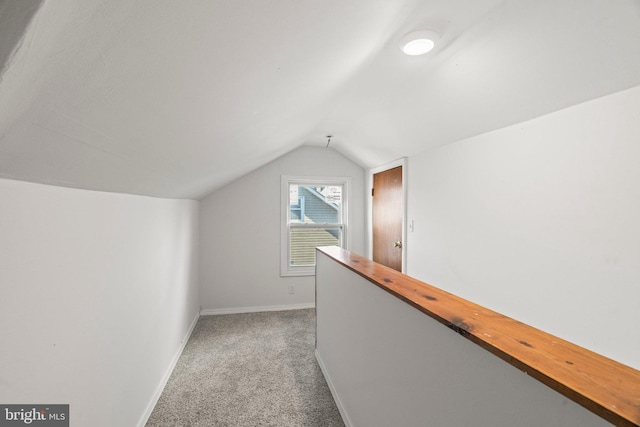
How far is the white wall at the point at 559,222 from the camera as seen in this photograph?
119 centimetres

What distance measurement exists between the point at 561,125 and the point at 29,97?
78.5 inches

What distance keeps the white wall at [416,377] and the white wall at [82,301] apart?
1132 millimetres

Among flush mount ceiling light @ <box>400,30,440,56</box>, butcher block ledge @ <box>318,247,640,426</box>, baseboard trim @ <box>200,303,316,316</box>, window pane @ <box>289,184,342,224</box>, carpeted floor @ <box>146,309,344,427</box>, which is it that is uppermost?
flush mount ceiling light @ <box>400,30,440,56</box>

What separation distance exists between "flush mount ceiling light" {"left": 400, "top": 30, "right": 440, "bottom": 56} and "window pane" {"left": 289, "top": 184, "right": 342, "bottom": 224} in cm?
243

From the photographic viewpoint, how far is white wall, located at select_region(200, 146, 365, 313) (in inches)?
133

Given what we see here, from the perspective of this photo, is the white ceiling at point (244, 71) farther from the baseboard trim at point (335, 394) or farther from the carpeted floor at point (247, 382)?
the baseboard trim at point (335, 394)

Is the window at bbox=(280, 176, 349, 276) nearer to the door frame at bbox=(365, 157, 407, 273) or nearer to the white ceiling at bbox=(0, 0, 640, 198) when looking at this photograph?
the door frame at bbox=(365, 157, 407, 273)

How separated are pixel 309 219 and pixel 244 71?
2.94 metres

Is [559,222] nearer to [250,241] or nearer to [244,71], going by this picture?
[244,71]

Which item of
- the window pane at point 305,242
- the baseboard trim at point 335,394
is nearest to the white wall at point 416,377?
the baseboard trim at point 335,394

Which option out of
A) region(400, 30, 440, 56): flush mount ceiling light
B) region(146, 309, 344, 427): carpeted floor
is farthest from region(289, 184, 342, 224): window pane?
region(400, 30, 440, 56): flush mount ceiling light

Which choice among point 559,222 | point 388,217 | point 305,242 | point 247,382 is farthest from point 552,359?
point 305,242

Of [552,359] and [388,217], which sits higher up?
[388,217]

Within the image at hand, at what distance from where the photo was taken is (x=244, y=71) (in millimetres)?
900
